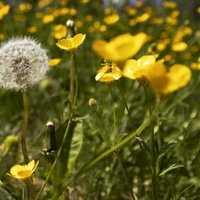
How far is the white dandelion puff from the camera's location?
3.00 ft

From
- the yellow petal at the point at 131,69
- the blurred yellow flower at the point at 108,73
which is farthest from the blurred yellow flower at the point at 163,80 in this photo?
the blurred yellow flower at the point at 108,73

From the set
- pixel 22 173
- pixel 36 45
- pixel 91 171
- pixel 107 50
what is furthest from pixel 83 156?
pixel 107 50

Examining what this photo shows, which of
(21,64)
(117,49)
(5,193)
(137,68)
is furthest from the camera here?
(21,64)

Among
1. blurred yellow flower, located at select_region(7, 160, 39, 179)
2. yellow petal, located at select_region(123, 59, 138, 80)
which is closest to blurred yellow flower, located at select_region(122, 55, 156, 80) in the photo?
yellow petal, located at select_region(123, 59, 138, 80)

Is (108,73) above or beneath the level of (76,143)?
above

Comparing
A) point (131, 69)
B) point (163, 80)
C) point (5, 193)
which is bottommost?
point (5, 193)

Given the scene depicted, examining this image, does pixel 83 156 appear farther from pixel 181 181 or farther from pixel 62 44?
pixel 62 44

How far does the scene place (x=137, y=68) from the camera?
713mm

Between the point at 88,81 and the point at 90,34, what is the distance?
1.12 metres

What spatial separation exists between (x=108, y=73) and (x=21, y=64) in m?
0.22

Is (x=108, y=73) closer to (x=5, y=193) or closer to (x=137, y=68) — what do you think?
(x=137, y=68)

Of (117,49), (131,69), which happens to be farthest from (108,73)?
(117,49)

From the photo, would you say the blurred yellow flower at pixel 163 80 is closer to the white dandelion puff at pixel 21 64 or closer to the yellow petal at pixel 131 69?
the yellow petal at pixel 131 69

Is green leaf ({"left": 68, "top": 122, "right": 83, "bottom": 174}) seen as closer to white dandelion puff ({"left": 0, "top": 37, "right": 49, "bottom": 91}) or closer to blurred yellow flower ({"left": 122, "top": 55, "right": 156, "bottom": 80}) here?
white dandelion puff ({"left": 0, "top": 37, "right": 49, "bottom": 91})
